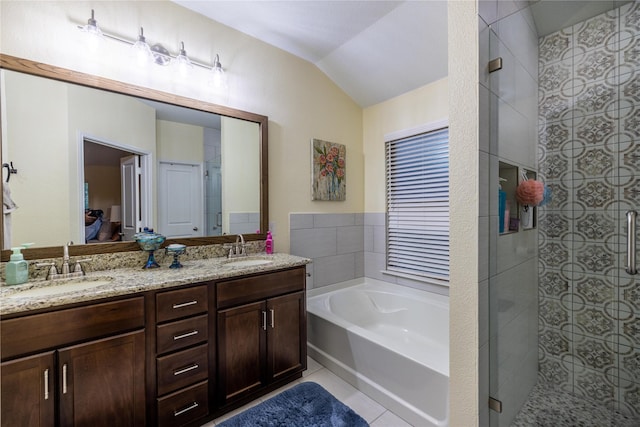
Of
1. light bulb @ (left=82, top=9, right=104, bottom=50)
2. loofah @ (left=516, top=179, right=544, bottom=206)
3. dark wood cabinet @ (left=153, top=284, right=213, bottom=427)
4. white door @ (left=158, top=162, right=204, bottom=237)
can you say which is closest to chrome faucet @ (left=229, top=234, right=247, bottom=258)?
white door @ (left=158, top=162, right=204, bottom=237)

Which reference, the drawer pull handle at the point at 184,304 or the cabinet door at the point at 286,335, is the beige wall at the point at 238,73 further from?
the drawer pull handle at the point at 184,304

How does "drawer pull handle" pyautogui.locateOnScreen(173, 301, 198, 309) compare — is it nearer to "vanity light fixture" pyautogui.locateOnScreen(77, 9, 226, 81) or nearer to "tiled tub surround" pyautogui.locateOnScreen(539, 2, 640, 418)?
"vanity light fixture" pyautogui.locateOnScreen(77, 9, 226, 81)

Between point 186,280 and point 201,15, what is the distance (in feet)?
6.41

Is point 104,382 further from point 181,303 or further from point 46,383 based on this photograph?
point 181,303

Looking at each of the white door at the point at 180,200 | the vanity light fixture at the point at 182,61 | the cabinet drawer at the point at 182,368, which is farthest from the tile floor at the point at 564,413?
the vanity light fixture at the point at 182,61

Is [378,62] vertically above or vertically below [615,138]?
above

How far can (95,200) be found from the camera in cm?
174

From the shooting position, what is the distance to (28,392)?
116cm

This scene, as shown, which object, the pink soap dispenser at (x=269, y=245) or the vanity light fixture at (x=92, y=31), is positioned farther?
the pink soap dispenser at (x=269, y=245)

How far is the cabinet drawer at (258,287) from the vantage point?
5.63ft

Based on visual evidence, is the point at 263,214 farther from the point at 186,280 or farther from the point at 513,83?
the point at 513,83

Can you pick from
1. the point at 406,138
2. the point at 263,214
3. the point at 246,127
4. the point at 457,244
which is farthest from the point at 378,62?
the point at 457,244

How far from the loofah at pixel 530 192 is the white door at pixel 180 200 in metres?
2.13

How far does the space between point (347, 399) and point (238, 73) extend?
2605 millimetres
